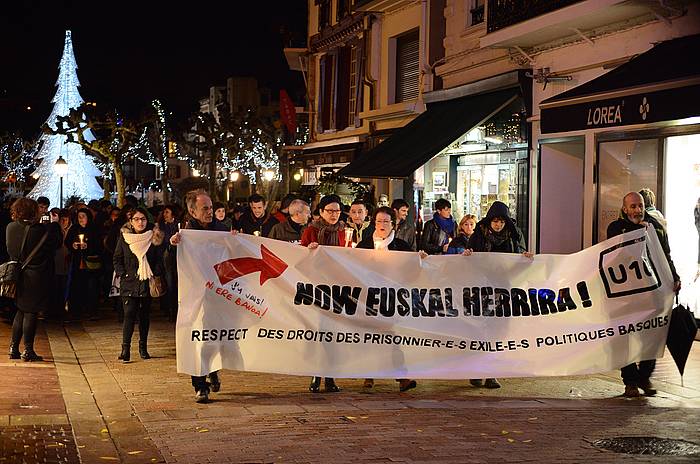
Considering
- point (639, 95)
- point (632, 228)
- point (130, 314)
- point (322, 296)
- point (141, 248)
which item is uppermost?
point (639, 95)

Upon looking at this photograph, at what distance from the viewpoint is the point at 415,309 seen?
10.4 metres

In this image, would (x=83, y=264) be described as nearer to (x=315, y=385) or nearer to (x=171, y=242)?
(x=171, y=242)

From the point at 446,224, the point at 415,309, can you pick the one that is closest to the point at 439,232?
the point at 446,224

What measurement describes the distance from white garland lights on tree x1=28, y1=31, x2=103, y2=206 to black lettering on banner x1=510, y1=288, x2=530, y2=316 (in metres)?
57.2

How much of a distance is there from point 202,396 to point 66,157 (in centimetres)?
6130

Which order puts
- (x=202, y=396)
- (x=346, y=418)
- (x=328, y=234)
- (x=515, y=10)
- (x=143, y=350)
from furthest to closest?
(x=515, y=10)
(x=143, y=350)
(x=328, y=234)
(x=202, y=396)
(x=346, y=418)

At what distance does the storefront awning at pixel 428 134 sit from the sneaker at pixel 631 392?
897 cm

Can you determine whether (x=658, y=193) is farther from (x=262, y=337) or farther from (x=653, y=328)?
(x=262, y=337)

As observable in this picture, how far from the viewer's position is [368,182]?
27641 millimetres

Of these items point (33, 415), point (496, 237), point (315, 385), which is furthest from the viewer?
point (496, 237)

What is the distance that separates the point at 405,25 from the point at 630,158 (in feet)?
32.7

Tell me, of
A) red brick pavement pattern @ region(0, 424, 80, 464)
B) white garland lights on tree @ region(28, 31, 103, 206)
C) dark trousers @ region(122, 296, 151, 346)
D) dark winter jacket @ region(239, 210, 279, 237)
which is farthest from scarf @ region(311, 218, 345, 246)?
white garland lights on tree @ region(28, 31, 103, 206)

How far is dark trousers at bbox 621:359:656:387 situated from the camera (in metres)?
10.5

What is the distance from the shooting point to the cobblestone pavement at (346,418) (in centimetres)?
798
